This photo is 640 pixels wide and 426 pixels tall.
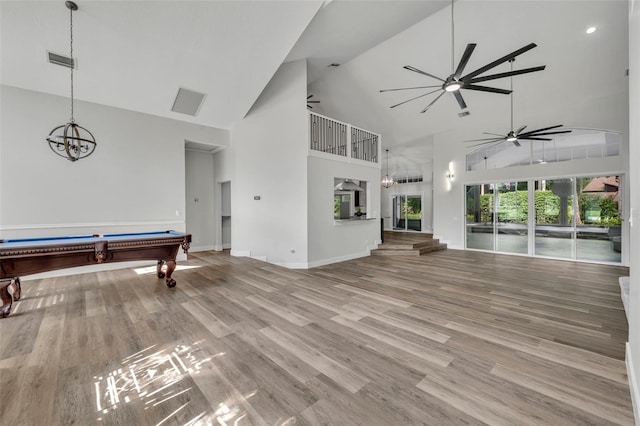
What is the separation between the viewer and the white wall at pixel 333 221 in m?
5.82

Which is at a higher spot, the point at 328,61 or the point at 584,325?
the point at 328,61

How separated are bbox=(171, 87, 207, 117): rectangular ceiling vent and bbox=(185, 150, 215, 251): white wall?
187cm

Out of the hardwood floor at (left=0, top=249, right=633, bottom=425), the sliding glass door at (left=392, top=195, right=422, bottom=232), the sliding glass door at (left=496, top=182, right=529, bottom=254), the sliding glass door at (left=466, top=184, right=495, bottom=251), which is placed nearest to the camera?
the hardwood floor at (left=0, top=249, right=633, bottom=425)

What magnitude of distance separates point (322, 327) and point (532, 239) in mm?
7178

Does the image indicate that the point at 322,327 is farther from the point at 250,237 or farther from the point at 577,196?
the point at 577,196

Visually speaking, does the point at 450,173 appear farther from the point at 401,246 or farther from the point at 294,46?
the point at 294,46

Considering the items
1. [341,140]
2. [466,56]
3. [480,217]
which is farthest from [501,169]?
[466,56]

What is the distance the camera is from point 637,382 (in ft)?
5.50

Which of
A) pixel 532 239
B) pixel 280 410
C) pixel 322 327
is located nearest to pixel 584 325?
pixel 322 327

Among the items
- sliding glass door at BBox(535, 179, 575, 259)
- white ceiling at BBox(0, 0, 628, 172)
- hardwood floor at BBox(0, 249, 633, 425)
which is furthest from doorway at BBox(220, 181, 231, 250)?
sliding glass door at BBox(535, 179, 575, 259)

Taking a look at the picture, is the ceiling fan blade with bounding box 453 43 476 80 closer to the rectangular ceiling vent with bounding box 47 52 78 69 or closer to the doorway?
the rectangular ceiling vent with bounding box 47 52 78 69

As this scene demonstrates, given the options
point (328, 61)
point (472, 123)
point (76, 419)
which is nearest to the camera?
point (76, 419)

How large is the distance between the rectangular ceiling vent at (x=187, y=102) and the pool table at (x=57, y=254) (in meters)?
3.28

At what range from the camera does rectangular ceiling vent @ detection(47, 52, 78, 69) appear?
4.18 meters
